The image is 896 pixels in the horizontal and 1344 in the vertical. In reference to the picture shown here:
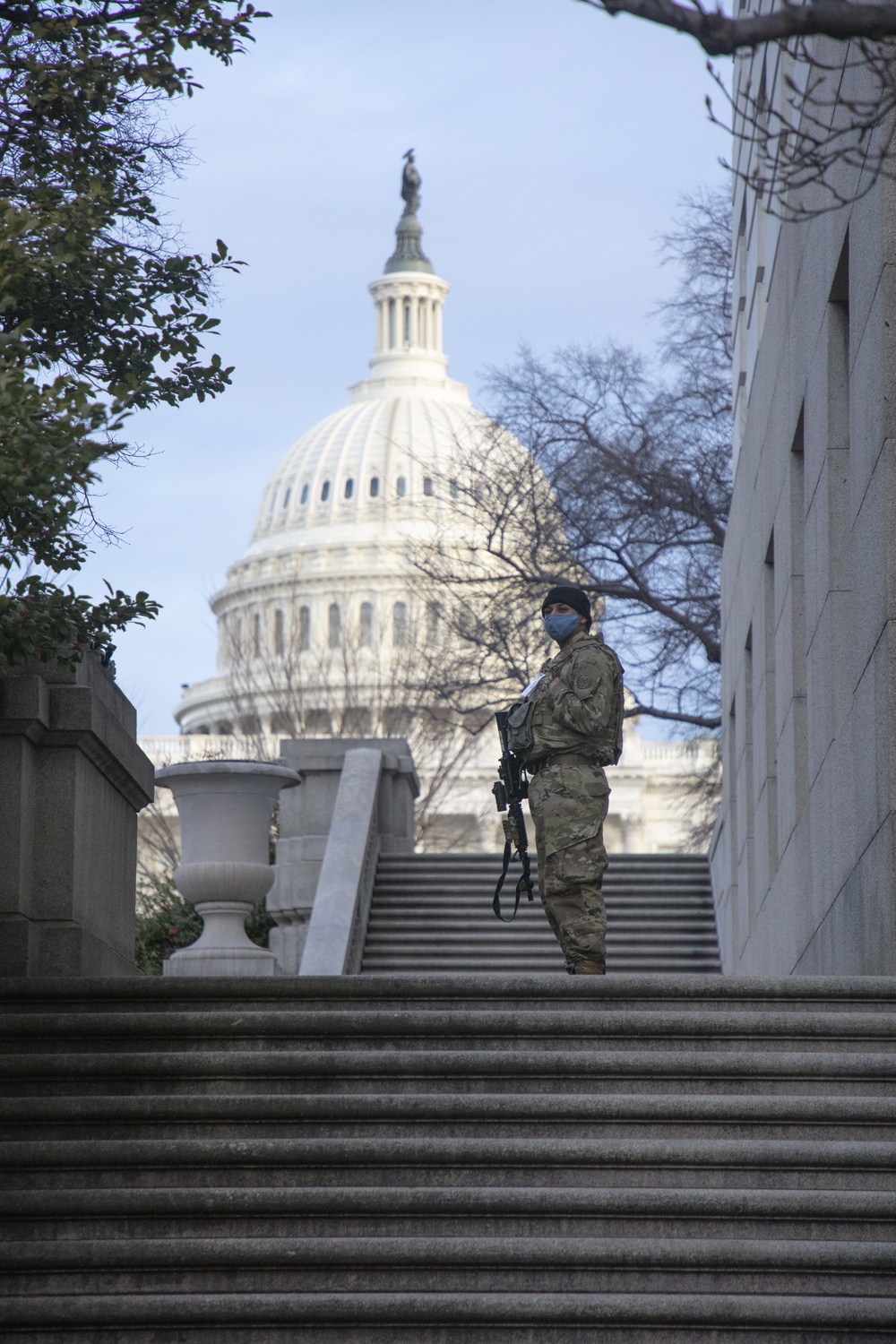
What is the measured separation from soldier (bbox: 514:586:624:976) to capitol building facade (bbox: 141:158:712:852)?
56.2 feet

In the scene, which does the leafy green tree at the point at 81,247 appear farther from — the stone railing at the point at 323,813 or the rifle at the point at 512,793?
the stone railing at the point at 323,813

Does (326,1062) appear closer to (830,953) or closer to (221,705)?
(830,953)

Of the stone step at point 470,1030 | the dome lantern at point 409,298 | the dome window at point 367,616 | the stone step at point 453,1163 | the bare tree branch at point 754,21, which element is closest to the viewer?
the bare tree branch at point 754,21

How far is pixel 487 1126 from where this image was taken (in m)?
6.19

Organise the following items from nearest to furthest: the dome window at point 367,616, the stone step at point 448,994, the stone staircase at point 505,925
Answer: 1. the stone step at point 448,994
2. the stone staircase at point 505,925
3. the dome window at point 367,616

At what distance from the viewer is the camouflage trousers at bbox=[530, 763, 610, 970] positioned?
28.9 feet

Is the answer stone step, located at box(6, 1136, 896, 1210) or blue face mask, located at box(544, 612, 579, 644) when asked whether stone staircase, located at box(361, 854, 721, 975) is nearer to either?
blue face mask, located at box(544, 612, 579, 644)

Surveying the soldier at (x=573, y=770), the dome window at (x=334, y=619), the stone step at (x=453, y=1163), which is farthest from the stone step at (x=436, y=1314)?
the dome window at (x=334, y=619)

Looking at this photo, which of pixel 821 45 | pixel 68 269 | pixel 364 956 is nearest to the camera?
pixel 68 269

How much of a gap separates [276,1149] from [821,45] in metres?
5.49

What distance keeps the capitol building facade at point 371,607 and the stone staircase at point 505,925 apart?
31.1 ft

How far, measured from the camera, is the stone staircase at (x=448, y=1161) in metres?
5.30

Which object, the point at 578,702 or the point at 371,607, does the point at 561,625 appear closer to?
the point at 578,702

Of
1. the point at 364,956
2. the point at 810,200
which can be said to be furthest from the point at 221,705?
the point at 810,200
